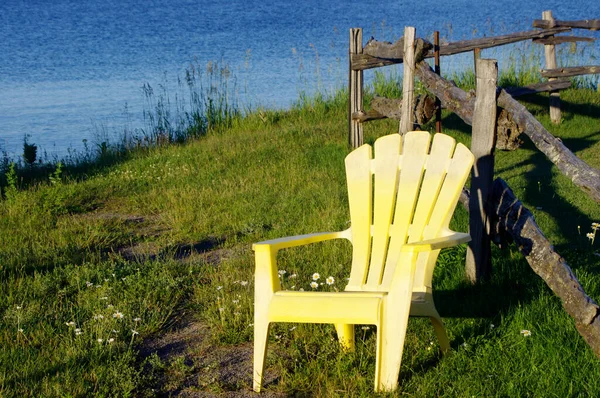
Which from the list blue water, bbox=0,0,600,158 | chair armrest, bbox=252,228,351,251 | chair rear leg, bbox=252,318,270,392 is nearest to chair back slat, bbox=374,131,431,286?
chair armrest, bbox=252,228,351,251

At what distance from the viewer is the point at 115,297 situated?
5.00 meters

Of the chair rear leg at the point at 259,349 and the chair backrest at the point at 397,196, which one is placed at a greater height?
the chair backrest at the point at 397,196

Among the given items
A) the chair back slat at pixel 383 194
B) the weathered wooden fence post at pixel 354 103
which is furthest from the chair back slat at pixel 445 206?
the weathered wooden fence post at pixel 354 103

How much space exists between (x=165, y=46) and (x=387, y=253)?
20790mm

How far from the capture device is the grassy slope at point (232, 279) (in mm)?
3814

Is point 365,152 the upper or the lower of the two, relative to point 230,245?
upper

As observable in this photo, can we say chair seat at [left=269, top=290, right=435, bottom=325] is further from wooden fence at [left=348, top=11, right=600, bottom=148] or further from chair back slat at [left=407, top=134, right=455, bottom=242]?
wooden fence at [left=348, top=11, right=600, bottom=148]

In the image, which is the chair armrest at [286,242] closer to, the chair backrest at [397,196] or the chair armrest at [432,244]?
the chair backrest at [397,196]

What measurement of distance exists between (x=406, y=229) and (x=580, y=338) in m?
1.06

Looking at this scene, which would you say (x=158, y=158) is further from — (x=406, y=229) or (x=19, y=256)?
(x=406, y=229)

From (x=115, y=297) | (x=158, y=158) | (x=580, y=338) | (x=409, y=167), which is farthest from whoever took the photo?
(x=158, y=158)

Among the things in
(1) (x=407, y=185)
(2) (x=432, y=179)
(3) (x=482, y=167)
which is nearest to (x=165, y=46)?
(3) (x=482, y=167)

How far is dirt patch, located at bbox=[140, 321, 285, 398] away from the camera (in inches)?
151

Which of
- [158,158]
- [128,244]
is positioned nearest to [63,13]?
[158,158]
